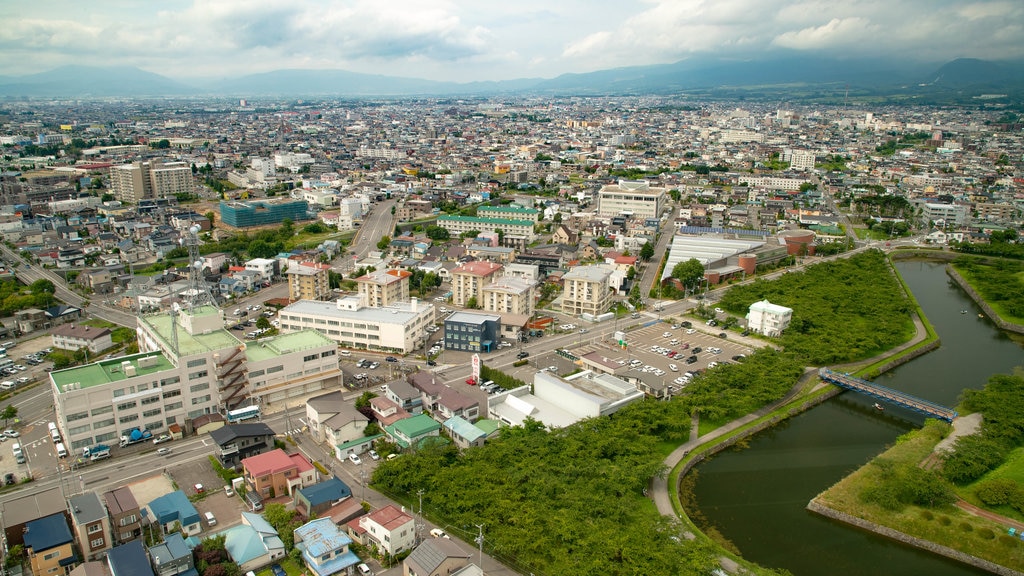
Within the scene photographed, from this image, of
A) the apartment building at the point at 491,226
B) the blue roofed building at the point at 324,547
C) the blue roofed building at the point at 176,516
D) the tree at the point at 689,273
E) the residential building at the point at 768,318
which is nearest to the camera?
the blue roofed building at the point at 324,547

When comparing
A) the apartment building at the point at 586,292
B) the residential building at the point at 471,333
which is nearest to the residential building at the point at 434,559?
the residential building at the point at 471,333

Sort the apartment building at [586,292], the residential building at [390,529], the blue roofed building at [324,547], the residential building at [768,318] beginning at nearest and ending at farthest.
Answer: the blue roofed building at [324,547] → the residential building at [390,529] → the residential building at [768,318] → the apartment building at [586,292]

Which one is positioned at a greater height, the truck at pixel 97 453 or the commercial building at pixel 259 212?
the commercial building at pixel 259 212

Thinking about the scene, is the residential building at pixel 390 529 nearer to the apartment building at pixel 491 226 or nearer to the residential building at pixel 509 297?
the residential building at pixel 509 297

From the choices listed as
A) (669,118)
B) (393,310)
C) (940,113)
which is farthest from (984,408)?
(940,113)

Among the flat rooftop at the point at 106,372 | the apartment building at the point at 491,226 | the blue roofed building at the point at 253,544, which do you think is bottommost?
the blue roofed building at the point at 253,544

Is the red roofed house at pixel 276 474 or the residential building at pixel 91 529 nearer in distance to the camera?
the residential building at pixel 91 529
